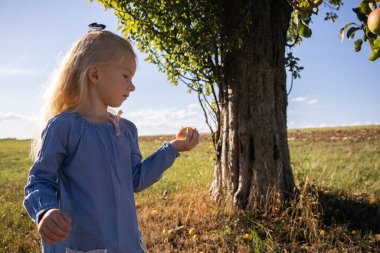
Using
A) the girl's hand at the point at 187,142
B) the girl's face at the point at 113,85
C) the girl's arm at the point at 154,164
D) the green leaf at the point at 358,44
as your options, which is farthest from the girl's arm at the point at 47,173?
the green leaf at the point at 358,44

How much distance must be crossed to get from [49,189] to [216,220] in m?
3.39

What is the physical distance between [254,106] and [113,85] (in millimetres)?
3219

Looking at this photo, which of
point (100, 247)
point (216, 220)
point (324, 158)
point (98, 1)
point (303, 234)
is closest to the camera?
point (100, 247)

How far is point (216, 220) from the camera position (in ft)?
17.8

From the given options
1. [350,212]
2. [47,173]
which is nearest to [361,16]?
[47,173]

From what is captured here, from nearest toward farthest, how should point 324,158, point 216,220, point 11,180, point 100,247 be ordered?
point 100,247, point 216,220, point 11,180, point 324,158

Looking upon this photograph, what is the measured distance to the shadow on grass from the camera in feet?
18.0

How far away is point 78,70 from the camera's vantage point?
9.10ft

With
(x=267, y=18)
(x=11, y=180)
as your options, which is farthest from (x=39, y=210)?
(x=11, y=180)

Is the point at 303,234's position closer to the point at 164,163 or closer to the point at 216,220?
the point at 216,220

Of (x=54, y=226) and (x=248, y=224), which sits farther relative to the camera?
(x=248, y=224)

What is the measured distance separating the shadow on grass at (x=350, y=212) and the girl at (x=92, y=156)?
339cm

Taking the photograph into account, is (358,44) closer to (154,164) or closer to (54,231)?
(154,164)

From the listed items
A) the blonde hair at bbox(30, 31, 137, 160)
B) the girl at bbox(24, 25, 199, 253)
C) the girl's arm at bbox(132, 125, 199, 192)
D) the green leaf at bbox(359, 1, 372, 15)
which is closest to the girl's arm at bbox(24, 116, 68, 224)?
the girl at bbox(24, 25, 199, 253)
